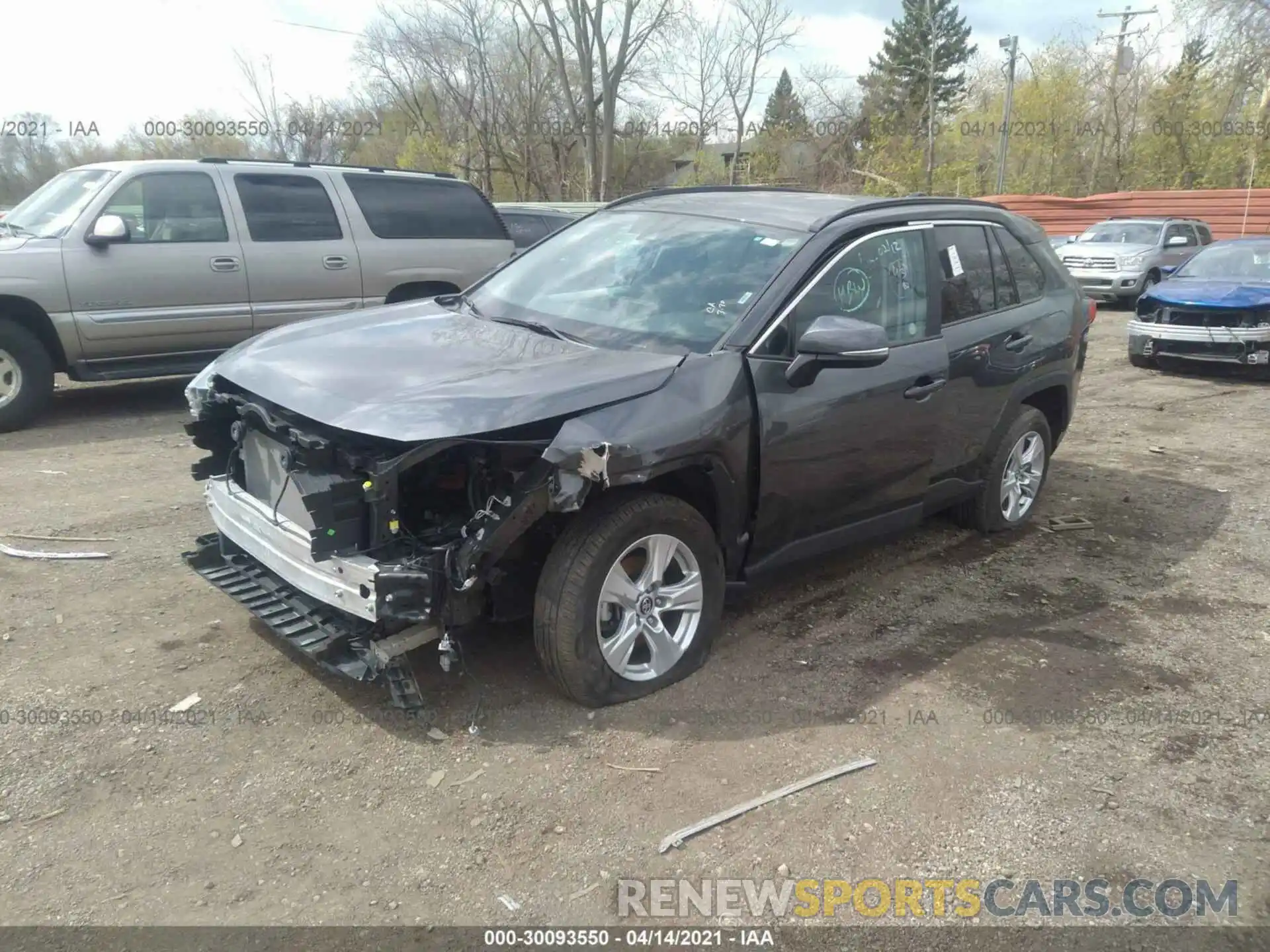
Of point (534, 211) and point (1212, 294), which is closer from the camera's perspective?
point (1212, 294)

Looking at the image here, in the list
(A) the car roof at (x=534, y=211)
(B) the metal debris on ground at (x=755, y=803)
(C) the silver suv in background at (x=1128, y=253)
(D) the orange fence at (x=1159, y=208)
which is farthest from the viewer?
(D) the orange fence at (x=1159, y=208)

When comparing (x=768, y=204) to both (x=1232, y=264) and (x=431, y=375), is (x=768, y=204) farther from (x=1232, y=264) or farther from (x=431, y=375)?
(x=1232, y=264)

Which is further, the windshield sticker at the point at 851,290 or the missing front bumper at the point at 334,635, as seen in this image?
the windshield sticker at the point at 851,290

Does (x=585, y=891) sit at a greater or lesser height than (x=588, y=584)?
lesser

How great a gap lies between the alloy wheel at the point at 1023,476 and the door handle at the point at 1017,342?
0.56 m

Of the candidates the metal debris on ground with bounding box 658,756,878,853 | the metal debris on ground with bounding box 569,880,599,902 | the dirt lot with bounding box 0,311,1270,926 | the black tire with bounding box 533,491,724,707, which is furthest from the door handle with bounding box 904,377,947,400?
the metal debris on ground with bounding box 569,880,599,902

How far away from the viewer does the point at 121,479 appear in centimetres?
604

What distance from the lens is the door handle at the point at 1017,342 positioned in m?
5.06

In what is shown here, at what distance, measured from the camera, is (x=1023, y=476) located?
18.7 feet

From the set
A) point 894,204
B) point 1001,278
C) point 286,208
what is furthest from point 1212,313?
point 286,208

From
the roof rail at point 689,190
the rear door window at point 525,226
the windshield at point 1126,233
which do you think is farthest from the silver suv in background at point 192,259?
the windshield at point 1126,233

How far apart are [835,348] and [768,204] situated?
4.07 feet

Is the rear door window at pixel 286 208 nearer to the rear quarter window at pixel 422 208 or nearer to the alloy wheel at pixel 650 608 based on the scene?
the rear quarter window at pixel 422 208

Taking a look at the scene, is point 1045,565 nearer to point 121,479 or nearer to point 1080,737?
point 1080,737
